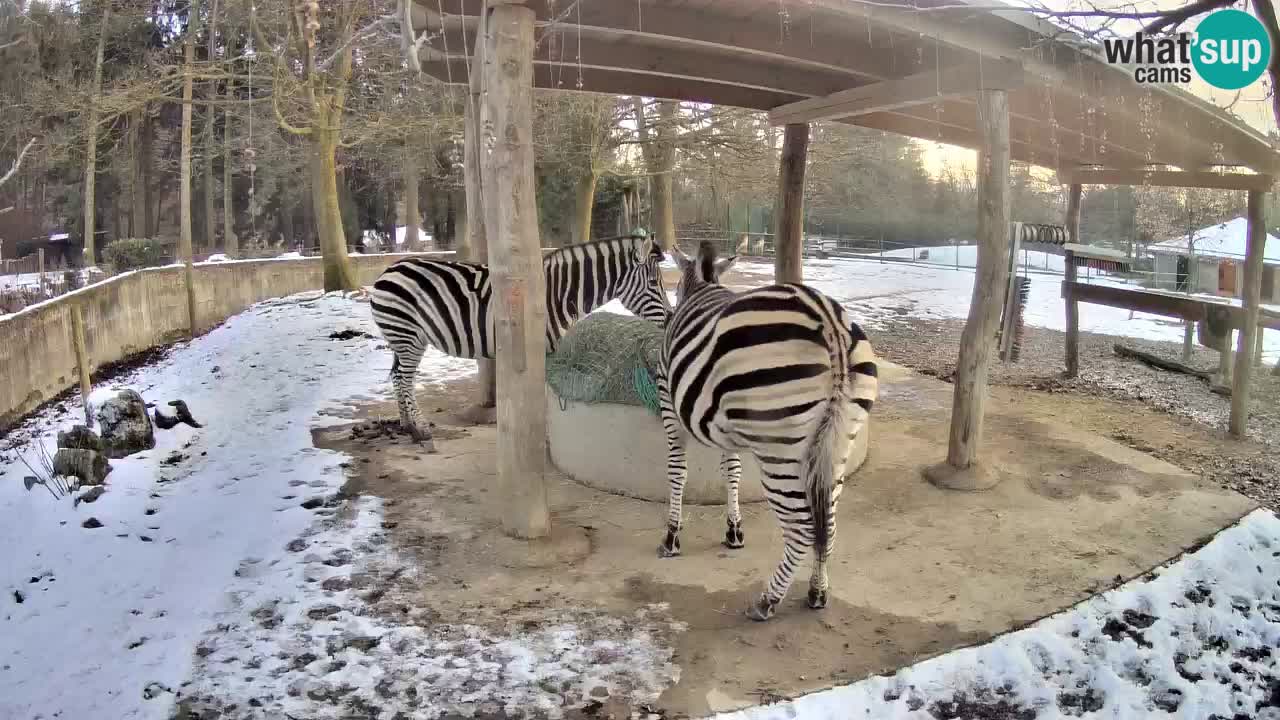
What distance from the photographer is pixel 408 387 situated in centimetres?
743

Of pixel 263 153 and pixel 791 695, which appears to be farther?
pixel 263 153

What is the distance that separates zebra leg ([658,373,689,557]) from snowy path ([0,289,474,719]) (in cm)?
234

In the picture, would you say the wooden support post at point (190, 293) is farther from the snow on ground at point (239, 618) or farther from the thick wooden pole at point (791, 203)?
the thick wooden pole at point (791, 203)

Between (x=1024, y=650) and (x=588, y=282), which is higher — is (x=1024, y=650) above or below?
below

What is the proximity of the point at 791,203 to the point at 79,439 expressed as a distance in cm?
749

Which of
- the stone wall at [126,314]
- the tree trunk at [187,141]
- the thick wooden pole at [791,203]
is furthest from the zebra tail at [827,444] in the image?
the tree trunk at [187,141]

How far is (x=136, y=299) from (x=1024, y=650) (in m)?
13.6

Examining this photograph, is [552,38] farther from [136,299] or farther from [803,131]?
[136,299]

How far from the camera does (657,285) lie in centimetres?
671

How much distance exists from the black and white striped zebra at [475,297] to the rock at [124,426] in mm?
2229

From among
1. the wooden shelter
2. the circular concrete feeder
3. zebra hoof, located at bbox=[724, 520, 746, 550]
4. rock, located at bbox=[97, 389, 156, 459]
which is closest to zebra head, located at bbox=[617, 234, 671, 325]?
the circular concrete feeder

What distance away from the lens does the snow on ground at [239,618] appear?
339cm

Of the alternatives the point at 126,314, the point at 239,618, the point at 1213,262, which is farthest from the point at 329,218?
the point at 1213,262

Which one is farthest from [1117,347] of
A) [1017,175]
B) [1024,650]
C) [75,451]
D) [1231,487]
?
[75,451]
